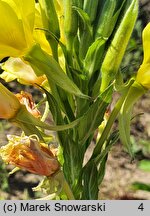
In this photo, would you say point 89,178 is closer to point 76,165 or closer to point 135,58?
point 76,165

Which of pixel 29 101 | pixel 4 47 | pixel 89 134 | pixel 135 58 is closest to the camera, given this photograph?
pixel 4 47

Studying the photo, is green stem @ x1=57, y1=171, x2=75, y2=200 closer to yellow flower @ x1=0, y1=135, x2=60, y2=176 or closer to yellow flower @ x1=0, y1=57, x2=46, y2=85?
yellow flower @ x1=0, y1=135, x2=60, y2=176

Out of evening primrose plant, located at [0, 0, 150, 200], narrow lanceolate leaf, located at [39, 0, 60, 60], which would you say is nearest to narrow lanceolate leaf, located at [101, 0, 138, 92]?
Result: evening primrose plant, located at [0, 0, 150, 200]

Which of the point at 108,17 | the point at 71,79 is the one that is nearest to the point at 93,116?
the point at 71,79

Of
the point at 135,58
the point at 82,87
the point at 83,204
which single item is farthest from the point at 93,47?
the point at 135,58

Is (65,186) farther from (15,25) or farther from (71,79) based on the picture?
(15,25)

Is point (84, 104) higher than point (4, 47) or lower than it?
lower

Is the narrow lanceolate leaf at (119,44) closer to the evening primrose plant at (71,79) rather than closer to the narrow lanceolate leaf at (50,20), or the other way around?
the evening primrose plant at (71,79)

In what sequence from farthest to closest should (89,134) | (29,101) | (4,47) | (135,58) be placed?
1. (135,58)
2. (29,101)
3. (89,134)
4. (4,47)
